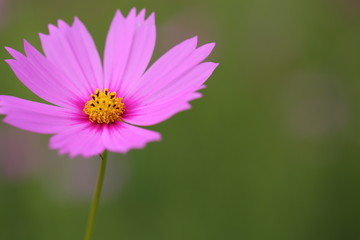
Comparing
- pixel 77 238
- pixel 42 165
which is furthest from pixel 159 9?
pixel 77 238

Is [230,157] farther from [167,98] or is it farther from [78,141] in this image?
[78,141]

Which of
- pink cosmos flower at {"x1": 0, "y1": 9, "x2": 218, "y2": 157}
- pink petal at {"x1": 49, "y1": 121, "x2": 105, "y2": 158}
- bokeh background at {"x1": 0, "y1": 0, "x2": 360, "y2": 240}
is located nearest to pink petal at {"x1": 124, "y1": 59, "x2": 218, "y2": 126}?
pink cosmos flower at {"x1": 0, "y1": 9, "x2": 218, "y2": 157}

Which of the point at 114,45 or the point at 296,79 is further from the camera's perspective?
the point at 296,79

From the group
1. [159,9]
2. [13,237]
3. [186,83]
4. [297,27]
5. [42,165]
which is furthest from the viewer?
[159,9]

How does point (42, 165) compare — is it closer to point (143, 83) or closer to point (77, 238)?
point (77, 238)

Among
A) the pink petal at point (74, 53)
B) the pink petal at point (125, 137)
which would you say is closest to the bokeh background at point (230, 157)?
the pink petal at point (74, 53)

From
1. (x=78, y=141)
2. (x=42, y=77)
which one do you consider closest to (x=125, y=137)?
(x=78, y=141)

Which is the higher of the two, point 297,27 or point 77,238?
point 297,27
